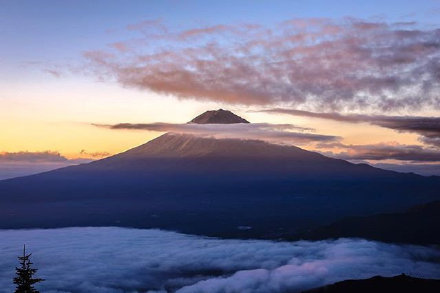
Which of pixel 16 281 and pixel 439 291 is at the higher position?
pixel 16 281

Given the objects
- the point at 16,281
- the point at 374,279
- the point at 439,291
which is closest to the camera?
the point at 16,281

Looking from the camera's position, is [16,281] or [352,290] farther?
[352,290]

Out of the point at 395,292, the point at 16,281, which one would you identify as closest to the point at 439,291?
the point at 395,292

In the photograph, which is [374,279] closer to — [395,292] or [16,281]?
[395,292]

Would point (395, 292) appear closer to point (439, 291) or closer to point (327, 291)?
point (439, 291)

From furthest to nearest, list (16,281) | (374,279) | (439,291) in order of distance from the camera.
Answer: (374,279)
(439,291)
(16,281)

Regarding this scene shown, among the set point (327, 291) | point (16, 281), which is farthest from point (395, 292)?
point (16, 281)

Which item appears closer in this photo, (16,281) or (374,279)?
(16,281)

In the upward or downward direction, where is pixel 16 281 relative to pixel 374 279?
upward
